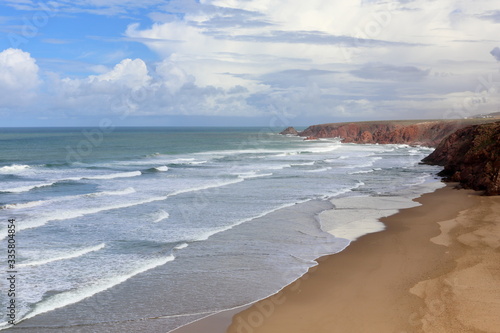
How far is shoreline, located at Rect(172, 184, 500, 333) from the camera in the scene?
9.91 m

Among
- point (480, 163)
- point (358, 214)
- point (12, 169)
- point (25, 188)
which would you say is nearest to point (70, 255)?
point (358, 214)

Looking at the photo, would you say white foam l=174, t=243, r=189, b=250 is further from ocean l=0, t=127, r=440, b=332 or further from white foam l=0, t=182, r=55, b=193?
white foam l=0, t=182, r=55, b=193

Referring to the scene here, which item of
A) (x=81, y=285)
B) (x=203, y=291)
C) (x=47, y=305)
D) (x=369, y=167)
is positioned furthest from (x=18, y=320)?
(x=369, y=167)

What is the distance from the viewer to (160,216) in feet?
69.4

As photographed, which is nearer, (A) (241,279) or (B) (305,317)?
(B) (305,317)

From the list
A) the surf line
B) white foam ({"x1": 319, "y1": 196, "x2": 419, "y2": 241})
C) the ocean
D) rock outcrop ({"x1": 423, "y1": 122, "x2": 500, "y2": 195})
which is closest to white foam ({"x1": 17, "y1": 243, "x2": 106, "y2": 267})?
the ocean

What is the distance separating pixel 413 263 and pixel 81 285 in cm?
962

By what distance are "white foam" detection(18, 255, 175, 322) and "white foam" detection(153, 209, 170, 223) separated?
6566 millimetres

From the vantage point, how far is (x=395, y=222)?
20.2 m

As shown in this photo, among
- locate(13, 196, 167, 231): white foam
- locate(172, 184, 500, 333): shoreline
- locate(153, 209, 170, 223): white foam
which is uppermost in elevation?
locate(13, 196, 167, 231): white foam

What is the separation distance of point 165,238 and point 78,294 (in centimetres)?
586

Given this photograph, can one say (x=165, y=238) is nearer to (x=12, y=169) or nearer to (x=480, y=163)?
(x=480, y=163)

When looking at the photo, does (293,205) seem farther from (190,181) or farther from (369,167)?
(369,167)

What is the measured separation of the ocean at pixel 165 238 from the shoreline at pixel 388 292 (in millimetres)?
746
